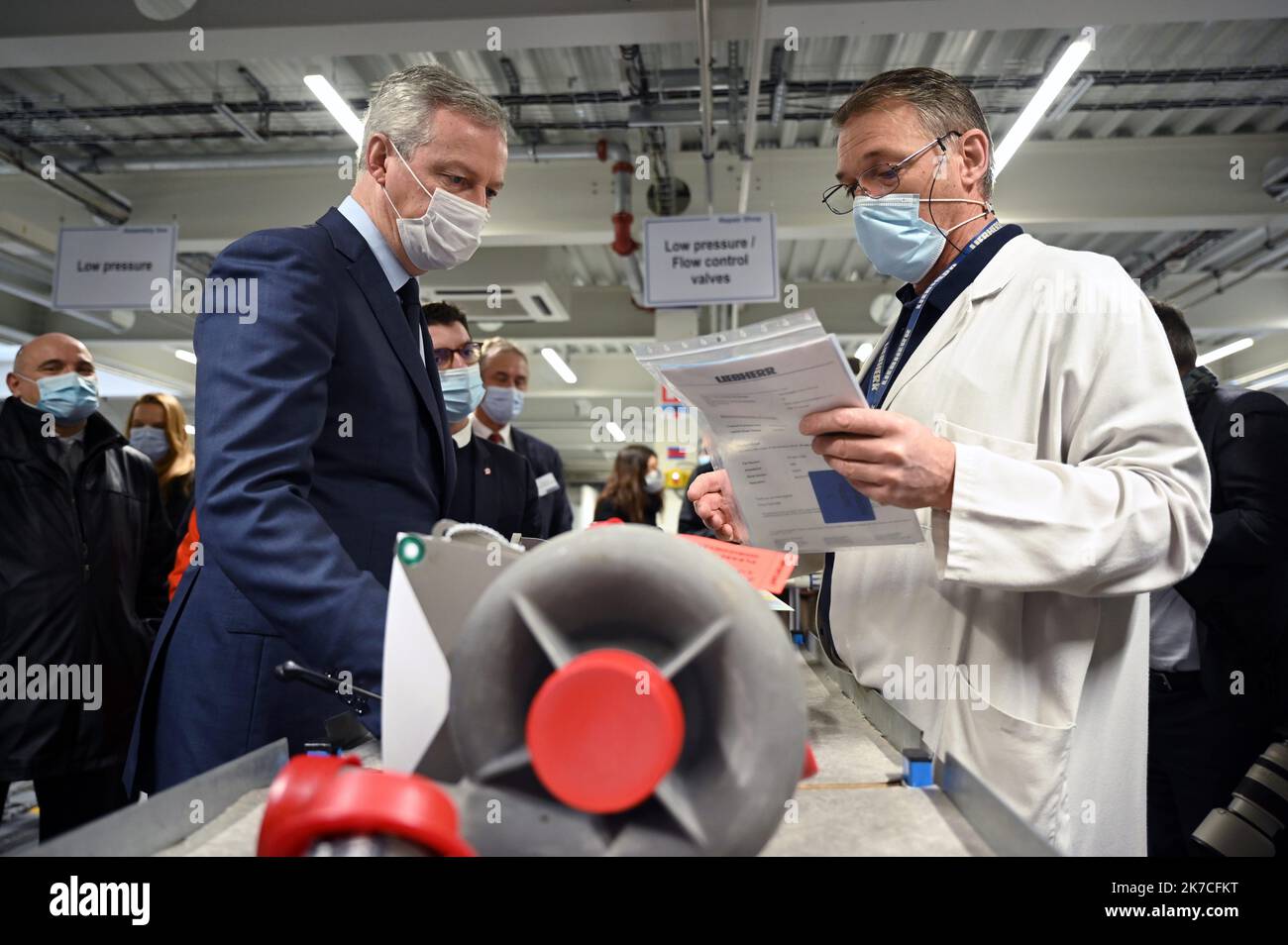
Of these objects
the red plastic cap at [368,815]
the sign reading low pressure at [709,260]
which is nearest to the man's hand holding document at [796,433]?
the red plastic cap at [368,815]

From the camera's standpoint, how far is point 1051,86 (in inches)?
173

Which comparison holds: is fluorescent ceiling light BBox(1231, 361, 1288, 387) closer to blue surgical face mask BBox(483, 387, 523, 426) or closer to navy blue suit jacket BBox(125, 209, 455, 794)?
blue surgical face mask BBox(483, 387, 523, 426)

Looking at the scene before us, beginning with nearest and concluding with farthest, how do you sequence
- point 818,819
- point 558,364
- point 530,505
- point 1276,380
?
point 818,819 < point 530,505 < point 1276,380 < point 558,364

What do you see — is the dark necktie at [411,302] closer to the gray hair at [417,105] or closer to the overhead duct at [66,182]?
the gray hair at [417,105]

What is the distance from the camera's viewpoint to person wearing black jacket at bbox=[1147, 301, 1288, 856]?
7.55 ft

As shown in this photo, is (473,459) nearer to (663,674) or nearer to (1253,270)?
(663,674)

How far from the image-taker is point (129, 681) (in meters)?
2.88

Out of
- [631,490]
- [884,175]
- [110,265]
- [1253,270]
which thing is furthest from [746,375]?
[1253,270]

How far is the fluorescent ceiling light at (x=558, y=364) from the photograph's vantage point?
415 inches

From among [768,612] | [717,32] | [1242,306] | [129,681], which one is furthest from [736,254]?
[1242,306]

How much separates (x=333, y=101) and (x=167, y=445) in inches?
84.5

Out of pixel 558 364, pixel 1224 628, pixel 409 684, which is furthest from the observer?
pixel 558 364
